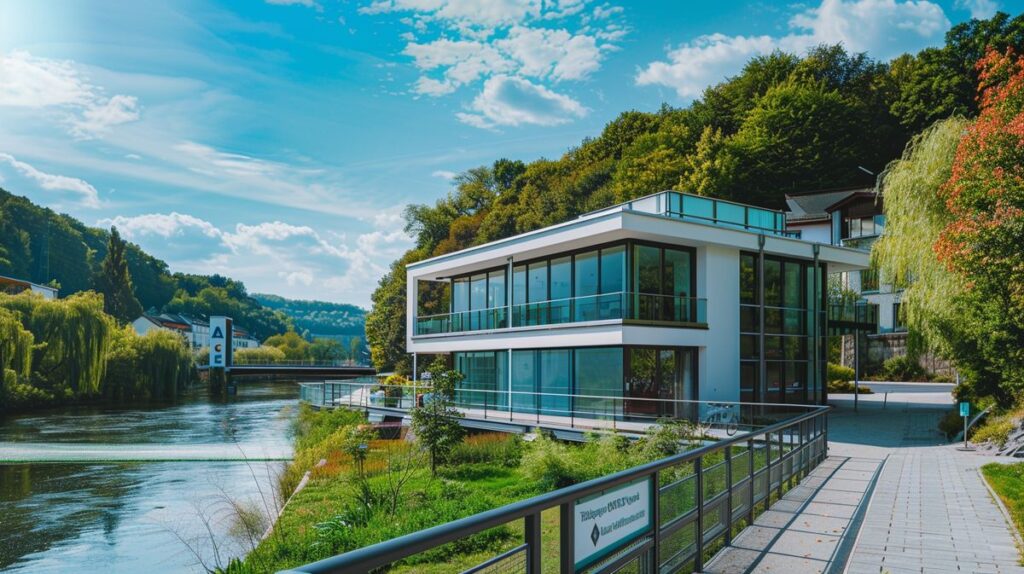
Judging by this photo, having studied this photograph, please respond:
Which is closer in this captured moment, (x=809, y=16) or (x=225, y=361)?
(x=809, y=16)

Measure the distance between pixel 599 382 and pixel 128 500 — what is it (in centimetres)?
1252

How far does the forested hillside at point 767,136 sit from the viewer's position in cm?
5034

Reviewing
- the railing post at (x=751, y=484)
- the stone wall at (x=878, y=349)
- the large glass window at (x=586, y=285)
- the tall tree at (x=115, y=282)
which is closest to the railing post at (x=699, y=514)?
the railing post at (x=751, y=484)

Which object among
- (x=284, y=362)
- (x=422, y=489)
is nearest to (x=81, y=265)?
(x=284, y=362)

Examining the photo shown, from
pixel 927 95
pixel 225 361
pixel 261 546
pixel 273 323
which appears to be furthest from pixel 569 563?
pixel 273 323

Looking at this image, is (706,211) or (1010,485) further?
(706,211)

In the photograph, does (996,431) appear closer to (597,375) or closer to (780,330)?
(780,330)

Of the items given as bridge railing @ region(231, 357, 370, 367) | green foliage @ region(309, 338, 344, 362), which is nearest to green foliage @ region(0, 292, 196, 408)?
bridge railing @ region(231, 357, 370, 367)

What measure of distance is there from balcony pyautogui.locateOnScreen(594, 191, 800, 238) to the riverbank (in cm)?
862

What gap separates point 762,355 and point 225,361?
6988 centimetres

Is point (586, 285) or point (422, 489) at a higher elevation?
point (586, 285)

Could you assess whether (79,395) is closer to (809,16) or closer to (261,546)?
(261,546)

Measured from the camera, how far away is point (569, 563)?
14.8 feet

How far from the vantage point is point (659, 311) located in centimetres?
2198
